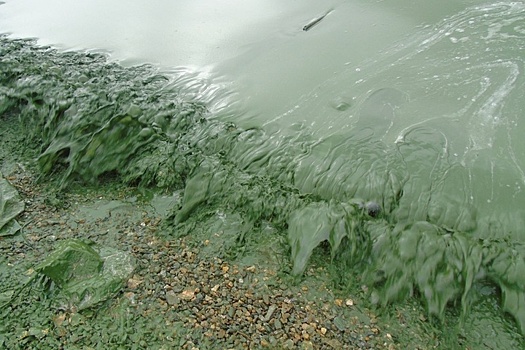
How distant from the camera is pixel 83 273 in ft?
6.82

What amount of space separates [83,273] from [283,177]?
1270 mm

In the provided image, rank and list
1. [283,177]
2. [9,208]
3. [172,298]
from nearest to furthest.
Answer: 1. [172,298]
2. [9,208]
3. [283,177]

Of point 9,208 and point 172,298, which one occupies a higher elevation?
point 9,208

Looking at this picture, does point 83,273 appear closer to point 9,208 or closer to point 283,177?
point 9,208

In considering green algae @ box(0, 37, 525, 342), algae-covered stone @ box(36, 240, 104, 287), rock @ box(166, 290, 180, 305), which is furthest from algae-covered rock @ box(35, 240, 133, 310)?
green algae @ box(0, 37, 525, 342)

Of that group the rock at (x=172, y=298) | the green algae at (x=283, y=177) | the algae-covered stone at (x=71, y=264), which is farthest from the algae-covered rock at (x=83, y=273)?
the green algae at (x=283, y=177)

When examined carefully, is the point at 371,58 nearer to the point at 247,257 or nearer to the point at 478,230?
the point at 478,230

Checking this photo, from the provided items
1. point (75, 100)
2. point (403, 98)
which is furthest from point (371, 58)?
point (75, 100)

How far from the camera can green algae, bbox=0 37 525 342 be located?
6.75ft

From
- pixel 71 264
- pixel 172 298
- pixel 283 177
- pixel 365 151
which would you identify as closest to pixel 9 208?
pixel 71 264

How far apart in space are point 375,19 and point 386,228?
2.43 meters

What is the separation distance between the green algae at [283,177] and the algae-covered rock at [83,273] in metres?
0.46

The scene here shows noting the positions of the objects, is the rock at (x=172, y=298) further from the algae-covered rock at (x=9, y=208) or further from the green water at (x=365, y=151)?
the algae-covered rock at (x=9, y=208)

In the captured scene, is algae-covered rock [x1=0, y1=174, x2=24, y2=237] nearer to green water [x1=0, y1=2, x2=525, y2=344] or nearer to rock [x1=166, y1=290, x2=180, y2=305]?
green water [x1=0, y1=2, x2=525, y2=344]
